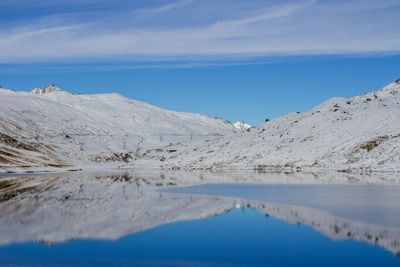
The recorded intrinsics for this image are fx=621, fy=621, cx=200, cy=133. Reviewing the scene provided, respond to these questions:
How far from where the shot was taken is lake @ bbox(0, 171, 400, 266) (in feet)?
109

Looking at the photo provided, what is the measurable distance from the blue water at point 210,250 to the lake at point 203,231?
5 centimetres

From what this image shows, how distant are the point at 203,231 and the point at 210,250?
24.8 feet

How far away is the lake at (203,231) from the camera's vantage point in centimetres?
3325

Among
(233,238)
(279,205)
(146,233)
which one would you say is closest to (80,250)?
(146,233)

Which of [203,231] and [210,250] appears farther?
[203,231]

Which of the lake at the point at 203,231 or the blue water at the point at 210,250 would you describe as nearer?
the blue water at the point at 210,250

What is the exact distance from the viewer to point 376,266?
30516 mm

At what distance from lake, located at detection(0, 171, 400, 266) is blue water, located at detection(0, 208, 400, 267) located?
0.17ft

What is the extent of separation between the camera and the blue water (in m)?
32.2

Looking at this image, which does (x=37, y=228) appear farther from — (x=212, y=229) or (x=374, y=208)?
(x=374, y=208)

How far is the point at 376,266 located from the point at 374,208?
23.8 metres

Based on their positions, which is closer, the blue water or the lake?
the blue water

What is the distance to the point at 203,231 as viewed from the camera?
43656mm

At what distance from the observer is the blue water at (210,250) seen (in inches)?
1266
